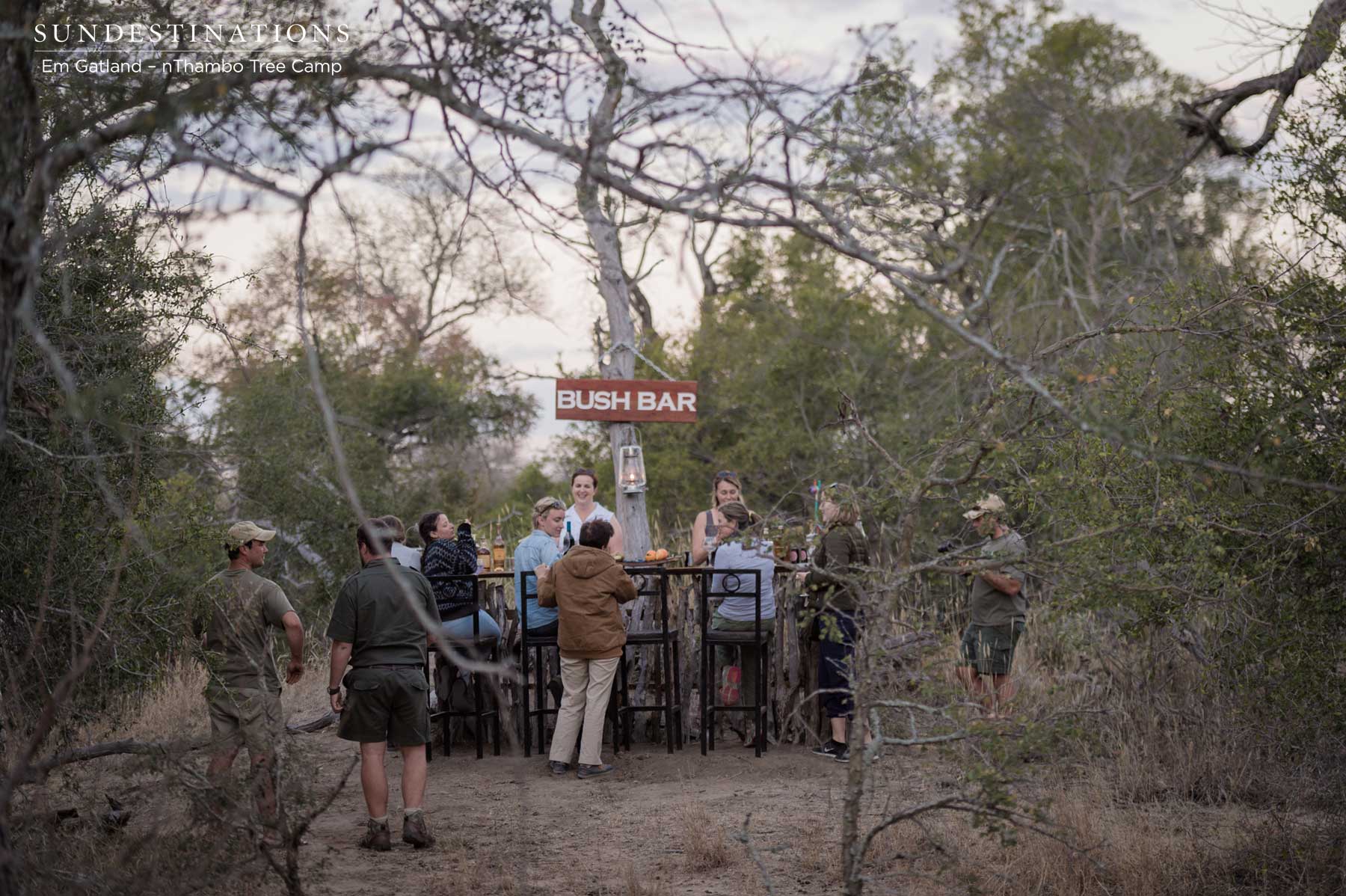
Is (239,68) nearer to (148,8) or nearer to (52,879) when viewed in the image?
(148,8)

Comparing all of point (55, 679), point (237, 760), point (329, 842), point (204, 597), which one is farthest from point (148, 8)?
point (237, 760)

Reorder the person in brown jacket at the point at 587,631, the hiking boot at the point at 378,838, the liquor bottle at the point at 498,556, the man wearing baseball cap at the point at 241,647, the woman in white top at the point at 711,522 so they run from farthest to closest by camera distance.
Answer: the liquor bottle at the point at 498,556 → the woman in white top at the point at 711,522 → the person in brown jacket at the point at 587,631 → the hiking boot at the point at 378,838 → the man wearing baseball cap at the point at 241,647

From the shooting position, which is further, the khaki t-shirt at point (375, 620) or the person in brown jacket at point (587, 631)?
the person in brown jacket at point (587, 631)

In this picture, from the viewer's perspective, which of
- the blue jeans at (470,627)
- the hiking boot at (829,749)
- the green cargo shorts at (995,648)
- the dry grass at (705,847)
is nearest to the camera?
the dry grass at (705,847)

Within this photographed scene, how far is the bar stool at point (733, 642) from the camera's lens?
26.5 feet

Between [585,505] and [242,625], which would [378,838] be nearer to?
[242,625]

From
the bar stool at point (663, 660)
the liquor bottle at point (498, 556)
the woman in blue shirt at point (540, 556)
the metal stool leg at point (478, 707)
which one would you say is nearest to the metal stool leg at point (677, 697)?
the bar stool at point (663, 660)

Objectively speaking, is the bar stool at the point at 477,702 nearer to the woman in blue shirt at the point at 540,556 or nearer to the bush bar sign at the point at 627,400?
the woman in blue shirt at the point at 540,556

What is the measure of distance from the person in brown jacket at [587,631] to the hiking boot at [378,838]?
1.88 metres

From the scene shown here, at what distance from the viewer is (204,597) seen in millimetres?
6238

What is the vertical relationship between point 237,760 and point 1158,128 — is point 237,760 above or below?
below

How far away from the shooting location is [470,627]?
812 centimetres

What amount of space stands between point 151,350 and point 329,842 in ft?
8.61

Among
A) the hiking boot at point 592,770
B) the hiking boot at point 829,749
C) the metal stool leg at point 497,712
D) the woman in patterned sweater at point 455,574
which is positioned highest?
the woman in patterned sweater at point 455,574
